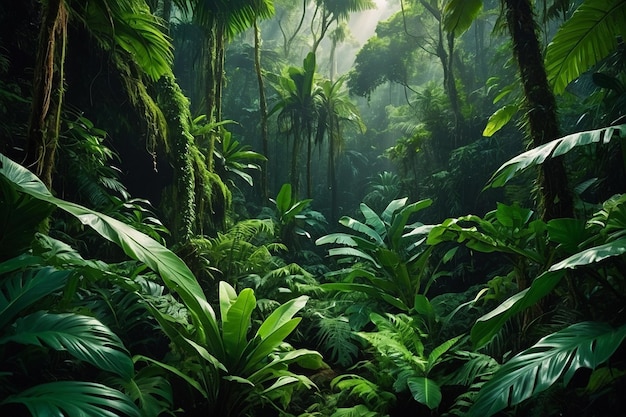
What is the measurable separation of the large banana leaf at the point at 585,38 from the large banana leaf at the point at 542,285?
198cm

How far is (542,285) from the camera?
2.17m

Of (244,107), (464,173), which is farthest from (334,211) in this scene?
(244,107)

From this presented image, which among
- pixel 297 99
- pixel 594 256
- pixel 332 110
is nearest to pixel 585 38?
pixel 594 256

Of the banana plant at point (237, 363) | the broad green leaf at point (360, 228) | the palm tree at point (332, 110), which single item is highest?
the palm tree at point (332, 110)

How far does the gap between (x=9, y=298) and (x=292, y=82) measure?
10.00 m

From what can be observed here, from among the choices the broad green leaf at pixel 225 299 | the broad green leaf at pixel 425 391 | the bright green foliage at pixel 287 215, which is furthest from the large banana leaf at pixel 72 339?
the bright green foliage at pixel 287 215

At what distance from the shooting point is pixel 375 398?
3.28 metres

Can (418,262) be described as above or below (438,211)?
below

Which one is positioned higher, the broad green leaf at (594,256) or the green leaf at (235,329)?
the broad green leaf at (594,256)

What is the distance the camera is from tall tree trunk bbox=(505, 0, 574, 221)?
3.16 meters

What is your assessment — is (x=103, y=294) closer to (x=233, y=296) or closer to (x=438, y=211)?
(x=233, y=296)

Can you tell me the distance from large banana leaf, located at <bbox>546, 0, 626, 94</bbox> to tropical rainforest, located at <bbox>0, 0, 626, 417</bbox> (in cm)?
1

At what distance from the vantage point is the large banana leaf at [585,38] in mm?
3102

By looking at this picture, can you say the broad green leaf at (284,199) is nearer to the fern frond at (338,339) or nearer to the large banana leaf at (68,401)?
the fern frond at (338,339)
